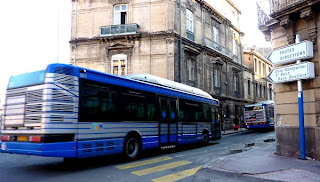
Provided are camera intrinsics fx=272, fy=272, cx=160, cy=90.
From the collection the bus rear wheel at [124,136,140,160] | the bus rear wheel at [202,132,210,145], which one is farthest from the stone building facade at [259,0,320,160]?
the bus rear wheel at [202,132,210,145]

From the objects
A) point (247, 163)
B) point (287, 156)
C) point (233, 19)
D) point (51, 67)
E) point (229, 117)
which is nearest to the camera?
point (51, 67)

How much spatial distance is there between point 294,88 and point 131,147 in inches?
249

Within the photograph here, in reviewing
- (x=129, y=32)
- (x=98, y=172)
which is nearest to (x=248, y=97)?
(x=129, y=32)

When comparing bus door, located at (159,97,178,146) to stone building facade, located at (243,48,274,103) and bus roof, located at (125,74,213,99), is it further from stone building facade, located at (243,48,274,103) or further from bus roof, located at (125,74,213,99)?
stone building facade, located at (243,48,274,103)

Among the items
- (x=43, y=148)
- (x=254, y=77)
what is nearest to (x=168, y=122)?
(x=43, y=148)

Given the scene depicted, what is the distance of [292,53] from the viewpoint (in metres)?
9.45

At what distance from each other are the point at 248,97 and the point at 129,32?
2339cm

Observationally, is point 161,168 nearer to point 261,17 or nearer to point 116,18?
point 261,17

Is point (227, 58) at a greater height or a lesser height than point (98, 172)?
greater

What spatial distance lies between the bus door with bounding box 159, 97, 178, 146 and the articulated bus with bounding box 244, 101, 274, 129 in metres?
17.3

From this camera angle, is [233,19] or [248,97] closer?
[233,19]

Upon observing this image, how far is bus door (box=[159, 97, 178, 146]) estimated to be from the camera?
1173 centimetres

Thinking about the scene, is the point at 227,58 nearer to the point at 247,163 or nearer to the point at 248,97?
the point at 248,97

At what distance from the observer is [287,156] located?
32.3 ft
